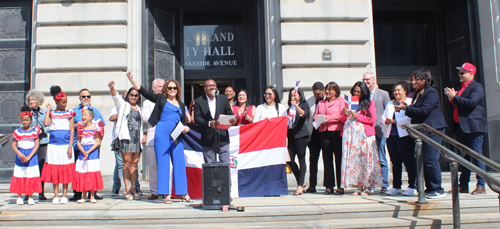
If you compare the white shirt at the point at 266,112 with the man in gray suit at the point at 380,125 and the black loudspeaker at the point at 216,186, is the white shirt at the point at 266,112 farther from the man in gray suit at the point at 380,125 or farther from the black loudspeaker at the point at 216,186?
the black loudspeaker at the point at 216,186

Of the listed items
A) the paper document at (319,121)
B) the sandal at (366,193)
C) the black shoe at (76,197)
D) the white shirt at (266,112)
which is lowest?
the sandal at (366,193)

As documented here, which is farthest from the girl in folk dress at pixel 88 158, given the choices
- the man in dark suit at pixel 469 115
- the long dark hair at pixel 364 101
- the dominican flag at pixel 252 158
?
the man in dark suit at pixel 469 115

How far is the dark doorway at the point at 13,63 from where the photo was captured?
33.3 feet

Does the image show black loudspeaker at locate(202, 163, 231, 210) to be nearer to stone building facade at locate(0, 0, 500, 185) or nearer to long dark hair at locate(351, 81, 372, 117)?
long dark hair at locate(351, 81, 372, 117)

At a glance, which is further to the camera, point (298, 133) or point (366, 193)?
point (298, 133)

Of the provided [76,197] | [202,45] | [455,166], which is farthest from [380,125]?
[202,45]

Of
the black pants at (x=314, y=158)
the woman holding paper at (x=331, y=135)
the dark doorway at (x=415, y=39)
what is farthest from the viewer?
the dark doorway at (x=415, y=39)

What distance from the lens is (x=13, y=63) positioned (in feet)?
34.3

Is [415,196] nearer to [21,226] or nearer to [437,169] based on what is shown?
[437,169]

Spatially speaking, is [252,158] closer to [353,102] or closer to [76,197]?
[353,102]

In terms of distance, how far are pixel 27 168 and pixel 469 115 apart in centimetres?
743

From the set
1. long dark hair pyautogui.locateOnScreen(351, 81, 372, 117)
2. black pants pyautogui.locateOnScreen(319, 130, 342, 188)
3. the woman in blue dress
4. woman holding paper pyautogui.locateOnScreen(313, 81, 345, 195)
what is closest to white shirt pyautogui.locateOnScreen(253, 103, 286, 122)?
woman holding paper pyautogui.locateOnScreen(313, 81, 345, 195)

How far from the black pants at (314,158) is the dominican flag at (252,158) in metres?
0.54

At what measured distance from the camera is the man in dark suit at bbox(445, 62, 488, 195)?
6852 millimetres
